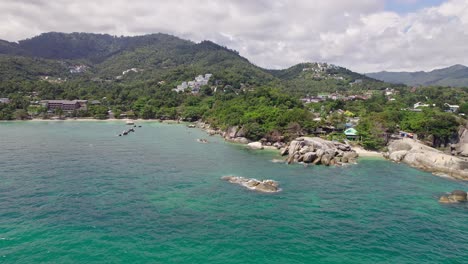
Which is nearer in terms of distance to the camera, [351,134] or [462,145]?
[462,145]

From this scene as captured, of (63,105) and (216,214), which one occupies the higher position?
(63,105)

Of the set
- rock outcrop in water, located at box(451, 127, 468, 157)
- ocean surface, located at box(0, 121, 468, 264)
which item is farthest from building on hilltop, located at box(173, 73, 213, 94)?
rock outcrop in water, located at box(451, 127, 468, 157)

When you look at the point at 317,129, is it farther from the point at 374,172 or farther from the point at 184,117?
the point at 184,117

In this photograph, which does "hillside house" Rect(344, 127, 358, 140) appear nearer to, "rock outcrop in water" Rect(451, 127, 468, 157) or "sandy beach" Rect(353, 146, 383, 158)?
"sandy beach" Rect(353, 146, 383, 158)

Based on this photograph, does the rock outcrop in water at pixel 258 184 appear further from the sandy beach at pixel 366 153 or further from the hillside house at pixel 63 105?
the hillside house at pixel 63 105

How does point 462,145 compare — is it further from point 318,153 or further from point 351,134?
→ point 318,153

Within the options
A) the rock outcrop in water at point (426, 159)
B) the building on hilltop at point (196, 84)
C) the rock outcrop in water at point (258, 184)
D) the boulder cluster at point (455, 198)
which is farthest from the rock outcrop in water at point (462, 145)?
the building on hilltop at point (196, 84)

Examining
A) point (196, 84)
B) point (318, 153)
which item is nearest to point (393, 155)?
point (318, 153)
